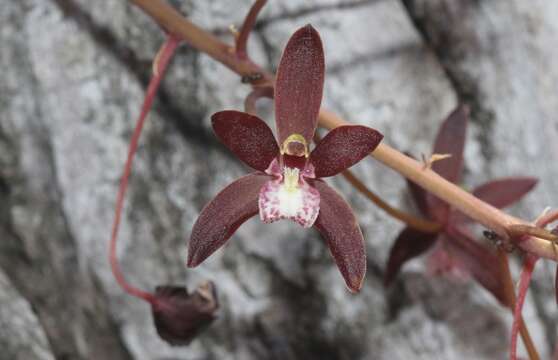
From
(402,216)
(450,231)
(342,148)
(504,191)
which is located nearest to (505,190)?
(504,191)

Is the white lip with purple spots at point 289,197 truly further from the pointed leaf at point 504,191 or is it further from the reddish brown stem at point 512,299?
the pointed leaf at point 504,191

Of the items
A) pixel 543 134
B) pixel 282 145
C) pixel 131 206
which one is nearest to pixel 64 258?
pixel 131 206

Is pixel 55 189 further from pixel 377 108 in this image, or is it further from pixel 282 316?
pixel 377 108

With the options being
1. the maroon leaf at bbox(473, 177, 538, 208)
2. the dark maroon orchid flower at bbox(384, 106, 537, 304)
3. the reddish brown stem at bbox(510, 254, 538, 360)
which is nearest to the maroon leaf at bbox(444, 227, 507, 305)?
the dark maroon orchid flower at bbox(384, 106, 537, 304)

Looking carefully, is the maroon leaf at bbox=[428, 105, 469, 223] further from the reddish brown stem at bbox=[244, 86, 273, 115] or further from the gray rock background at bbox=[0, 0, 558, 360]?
the reddish brown stem at bbox=[244, 86, 273, 115]

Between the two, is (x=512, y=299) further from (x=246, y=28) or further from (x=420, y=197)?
(x=246, y=28)

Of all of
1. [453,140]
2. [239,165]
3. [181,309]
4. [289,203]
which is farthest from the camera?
[239,165]

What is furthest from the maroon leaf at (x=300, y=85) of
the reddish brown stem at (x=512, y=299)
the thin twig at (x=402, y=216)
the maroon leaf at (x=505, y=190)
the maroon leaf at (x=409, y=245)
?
the maroon leaf at (x=505, y=190)
